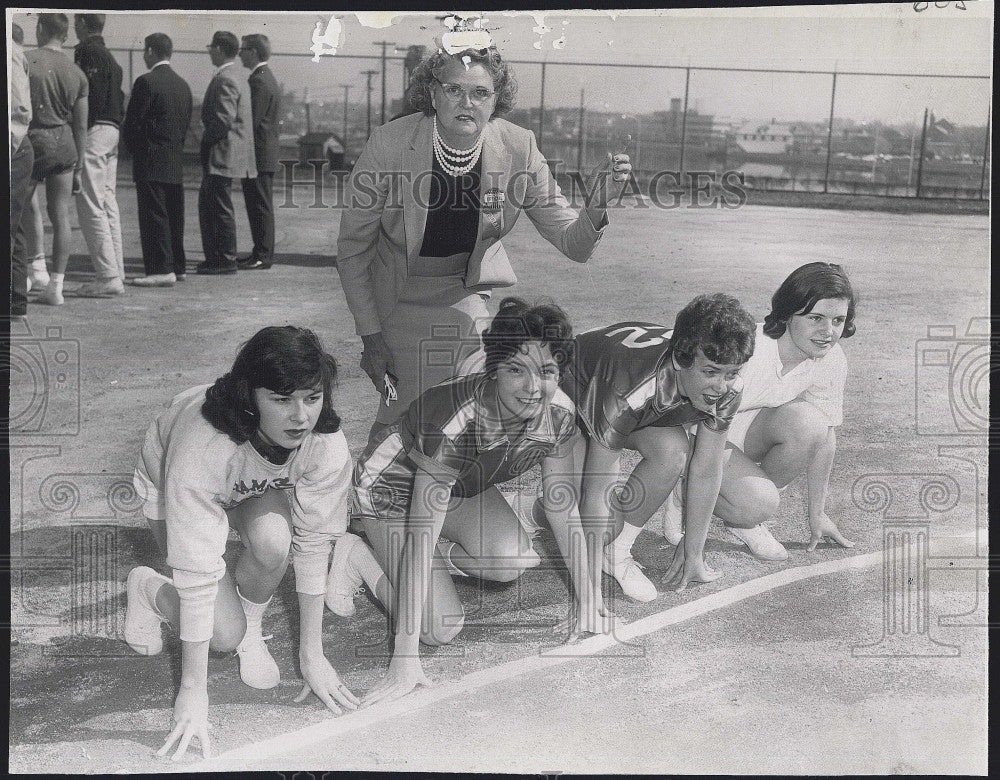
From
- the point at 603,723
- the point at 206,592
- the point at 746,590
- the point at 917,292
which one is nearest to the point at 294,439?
the point at 206,592

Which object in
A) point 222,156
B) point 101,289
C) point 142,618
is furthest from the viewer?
point 222,156

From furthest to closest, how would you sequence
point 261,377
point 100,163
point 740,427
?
1. point 100,163
2. point 740,427
3. point 261,377

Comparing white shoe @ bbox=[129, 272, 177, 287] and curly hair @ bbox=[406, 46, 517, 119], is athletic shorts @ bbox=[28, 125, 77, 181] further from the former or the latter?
curly hair @ bbox=[406, 46, 517, 119]

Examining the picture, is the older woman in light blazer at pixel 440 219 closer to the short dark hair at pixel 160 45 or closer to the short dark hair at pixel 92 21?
the short dark hair at pixel 160 45

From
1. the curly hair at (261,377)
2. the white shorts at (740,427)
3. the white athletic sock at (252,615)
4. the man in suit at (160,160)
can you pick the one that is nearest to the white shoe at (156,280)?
the man in suit at (160,160)

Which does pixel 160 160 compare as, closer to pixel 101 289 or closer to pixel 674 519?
pixel 101 289

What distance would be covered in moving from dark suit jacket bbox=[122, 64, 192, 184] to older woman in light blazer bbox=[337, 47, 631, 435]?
28.7 inches

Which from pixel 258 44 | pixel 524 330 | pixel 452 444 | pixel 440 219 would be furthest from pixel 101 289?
pixel 524 330

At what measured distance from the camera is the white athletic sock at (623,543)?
3.54 metres

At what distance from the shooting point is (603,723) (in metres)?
3.32

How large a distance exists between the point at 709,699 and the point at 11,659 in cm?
199

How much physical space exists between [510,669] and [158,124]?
82.2 inches

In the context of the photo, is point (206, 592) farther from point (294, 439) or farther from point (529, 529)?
point (529, 529)

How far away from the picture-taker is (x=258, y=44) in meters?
3.44
